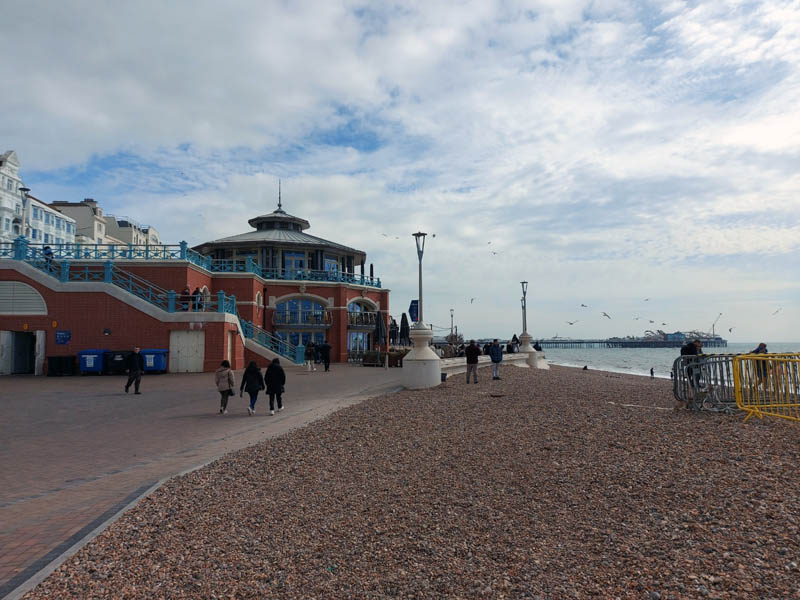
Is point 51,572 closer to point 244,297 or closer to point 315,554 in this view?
point 315,554

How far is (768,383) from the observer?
34.8 ft

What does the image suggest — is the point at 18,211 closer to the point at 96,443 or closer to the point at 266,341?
the point at 266,341

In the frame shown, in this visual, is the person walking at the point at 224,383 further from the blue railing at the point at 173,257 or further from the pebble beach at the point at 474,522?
the blue railing at the point at 173,257

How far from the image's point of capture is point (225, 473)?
7.14 m

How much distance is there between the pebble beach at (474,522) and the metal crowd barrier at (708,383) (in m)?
2.04

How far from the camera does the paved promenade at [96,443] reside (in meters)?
5.39

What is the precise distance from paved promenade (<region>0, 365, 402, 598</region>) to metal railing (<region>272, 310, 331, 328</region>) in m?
16.9

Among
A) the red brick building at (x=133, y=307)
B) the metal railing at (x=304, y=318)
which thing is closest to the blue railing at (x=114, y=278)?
the red brick building at (x=133, y=307)

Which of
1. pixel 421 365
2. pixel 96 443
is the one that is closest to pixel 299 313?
pixel 421 365

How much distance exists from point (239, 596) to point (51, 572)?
1528 millimetres

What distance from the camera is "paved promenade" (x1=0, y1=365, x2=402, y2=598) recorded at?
17.7 ft

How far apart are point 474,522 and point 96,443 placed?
23.3 ft

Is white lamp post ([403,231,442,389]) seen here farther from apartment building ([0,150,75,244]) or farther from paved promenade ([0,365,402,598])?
apartment building ([0,150,75,244])

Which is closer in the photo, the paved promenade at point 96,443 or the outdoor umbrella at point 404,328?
the paved promenade at point 96,443
